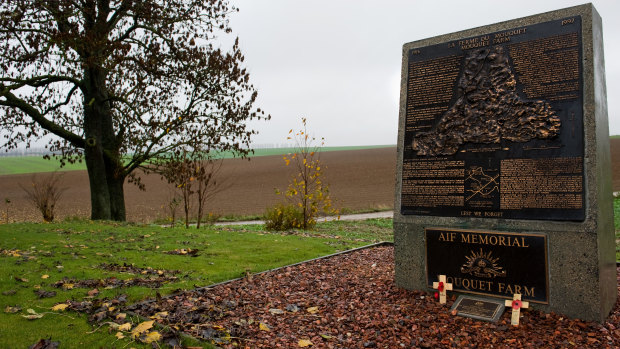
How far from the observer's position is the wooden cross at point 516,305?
16.8 ft

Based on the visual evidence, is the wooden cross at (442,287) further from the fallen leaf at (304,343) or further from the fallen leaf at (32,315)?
the fallen leaf at (32,315)

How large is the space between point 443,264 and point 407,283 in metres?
0.64

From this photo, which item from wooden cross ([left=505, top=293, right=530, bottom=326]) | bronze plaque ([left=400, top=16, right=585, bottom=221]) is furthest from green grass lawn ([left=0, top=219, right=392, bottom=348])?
wooden cross ([left=505, top=293, right=530, bottom=326])

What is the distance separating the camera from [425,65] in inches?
256

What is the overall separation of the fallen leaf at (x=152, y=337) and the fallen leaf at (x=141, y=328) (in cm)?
11

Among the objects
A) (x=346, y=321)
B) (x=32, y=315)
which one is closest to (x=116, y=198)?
(x=32, y=315)

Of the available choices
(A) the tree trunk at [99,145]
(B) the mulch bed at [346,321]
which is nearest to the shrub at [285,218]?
(A) the tree trunk at [99,145]

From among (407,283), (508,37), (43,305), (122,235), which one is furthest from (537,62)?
(122,235)

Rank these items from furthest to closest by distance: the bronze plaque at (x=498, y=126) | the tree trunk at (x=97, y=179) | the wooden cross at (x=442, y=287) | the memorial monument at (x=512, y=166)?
the tree trunk at (x=97, y=179)
the wooden cross at (x=442, y=287)
the bronze plaque at (x=498, y=126)
the memorial monument at (x=512, y=166)

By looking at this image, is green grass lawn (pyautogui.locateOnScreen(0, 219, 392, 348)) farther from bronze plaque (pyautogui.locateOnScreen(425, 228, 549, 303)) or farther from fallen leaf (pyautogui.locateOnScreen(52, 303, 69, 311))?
bronze plaque (pyautogui.locateOnScreen(425, 228, 549, 303))

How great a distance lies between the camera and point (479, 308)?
18.0ft

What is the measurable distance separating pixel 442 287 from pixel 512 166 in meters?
1.84

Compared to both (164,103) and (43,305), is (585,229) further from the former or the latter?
(164,103)

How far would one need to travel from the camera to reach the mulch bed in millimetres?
4797
